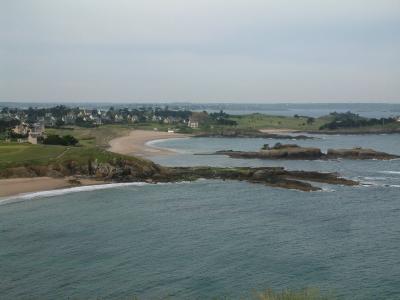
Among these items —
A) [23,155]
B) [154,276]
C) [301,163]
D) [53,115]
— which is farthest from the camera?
[53,115]

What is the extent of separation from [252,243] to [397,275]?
9.76 m

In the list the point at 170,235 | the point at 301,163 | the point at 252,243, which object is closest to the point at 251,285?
the point at 252,243

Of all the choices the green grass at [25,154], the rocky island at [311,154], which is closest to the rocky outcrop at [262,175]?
the green grass at [25,154]

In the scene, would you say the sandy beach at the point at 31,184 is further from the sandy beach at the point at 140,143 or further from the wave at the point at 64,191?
the sandy beach at the point at 140,143

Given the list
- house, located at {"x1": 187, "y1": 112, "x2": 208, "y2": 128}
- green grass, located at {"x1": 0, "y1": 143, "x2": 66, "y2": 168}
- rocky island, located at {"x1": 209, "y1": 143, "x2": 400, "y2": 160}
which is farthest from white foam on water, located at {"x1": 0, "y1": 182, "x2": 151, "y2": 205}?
house, located at {"x1": 187, "y1": 112, "x2": 208, "y2": 128}

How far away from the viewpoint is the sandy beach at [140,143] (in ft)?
320

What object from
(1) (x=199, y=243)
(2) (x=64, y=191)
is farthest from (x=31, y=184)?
(1) (x=199, y=243)

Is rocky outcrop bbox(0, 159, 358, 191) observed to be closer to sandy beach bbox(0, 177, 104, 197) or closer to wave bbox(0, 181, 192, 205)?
sandy beach bbox(0, 177, 104, 197)

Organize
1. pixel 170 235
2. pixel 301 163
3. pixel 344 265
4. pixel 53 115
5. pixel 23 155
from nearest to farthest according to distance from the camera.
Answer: pixel 344 265
pixel 170 235
pixel 23 155
pixel 301 163
pixel 53 115

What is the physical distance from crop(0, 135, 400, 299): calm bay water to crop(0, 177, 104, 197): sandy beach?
380 cm

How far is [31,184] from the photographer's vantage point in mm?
57125

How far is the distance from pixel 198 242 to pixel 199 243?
260mm

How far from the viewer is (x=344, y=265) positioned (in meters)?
31.7

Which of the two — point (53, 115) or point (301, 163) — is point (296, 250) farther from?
point (53, 115)
